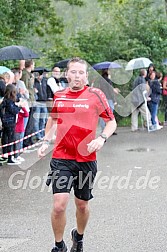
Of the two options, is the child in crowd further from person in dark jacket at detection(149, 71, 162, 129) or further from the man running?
person in dark jacket at detection(149, 71, 162, 129)

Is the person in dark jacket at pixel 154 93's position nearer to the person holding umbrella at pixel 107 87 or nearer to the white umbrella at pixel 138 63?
the white umbrella at pixel 138 63

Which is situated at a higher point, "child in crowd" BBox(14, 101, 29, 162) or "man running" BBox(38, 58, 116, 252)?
"man running" BBox(38, 58, 116, 252)

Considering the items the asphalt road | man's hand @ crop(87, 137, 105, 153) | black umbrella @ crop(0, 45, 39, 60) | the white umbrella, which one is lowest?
the asphalt road

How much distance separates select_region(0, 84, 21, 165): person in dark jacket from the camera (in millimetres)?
10227

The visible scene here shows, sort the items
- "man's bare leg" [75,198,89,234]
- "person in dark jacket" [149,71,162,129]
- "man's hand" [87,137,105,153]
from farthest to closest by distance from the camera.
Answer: "person in dark jacket" [149,71,162,129] < "man's bare leg" [75,198,89,234] < "man's hand" [87,137,105,153]

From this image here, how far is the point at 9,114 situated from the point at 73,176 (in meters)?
5.32

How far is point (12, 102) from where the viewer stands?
10.3m

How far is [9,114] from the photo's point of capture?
10.3 m

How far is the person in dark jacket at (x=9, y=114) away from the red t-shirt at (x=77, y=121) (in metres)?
5.05

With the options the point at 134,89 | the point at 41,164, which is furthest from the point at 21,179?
the point at 134,89

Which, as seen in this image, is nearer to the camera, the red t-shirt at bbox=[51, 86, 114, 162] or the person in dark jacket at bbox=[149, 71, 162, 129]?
the red t-shirt at bbox=[51, 86, 114, 162]

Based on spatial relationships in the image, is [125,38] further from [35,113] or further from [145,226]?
[145,226]

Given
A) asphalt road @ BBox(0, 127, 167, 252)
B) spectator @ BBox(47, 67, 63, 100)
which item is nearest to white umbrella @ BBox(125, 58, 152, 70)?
spectator @ BBox(47, 67, 63, 100)

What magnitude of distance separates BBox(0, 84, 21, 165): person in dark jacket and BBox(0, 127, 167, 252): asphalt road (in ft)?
1.88
